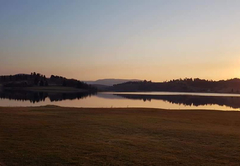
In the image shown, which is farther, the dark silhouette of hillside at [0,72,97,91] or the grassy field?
the dark silhouette of hillside at [0,72,97,91]

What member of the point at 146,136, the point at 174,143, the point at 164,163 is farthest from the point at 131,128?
the point at 164,163

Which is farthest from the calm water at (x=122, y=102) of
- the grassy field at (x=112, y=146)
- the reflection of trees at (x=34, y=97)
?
the grassy field at (x=112, y=146)

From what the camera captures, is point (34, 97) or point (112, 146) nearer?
point (112, 146)

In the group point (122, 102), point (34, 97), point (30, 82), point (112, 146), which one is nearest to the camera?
point (112, 146)

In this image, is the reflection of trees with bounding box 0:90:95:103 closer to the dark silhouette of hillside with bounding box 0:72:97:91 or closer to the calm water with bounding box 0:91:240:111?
the calm water with bounding box 0:91:240:111

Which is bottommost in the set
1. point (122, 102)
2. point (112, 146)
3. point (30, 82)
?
point (122, 102)

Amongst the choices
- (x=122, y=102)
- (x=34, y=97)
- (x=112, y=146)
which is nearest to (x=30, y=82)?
(x=34, y=97)

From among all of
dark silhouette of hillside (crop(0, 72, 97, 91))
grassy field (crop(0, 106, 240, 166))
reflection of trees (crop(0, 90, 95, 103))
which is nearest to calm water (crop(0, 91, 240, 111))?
reflection of trees (crop(0, 90, 95, 103))

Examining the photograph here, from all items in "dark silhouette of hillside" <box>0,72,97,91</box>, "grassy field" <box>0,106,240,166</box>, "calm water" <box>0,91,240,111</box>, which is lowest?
"calm water" <box>0,91,240,111</box>

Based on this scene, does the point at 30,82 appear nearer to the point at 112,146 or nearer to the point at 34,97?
the point at 34,97

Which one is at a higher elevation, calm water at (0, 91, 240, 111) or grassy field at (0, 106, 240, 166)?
grassy field at (0, 106, 240, 166)

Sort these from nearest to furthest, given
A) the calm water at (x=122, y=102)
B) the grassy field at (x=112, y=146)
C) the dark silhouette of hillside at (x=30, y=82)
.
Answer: the grassy field at (x=112, y=146), the calm water at (x=122, y=102), the dark silhouette of hillside at (x=30, y=82)

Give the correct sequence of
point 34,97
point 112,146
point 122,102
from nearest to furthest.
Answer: point 112,146 < point 122,102 < point 34,97

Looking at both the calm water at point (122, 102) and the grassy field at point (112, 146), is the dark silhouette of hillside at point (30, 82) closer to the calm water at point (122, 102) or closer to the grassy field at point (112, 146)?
the calm water at point (122, 102)
